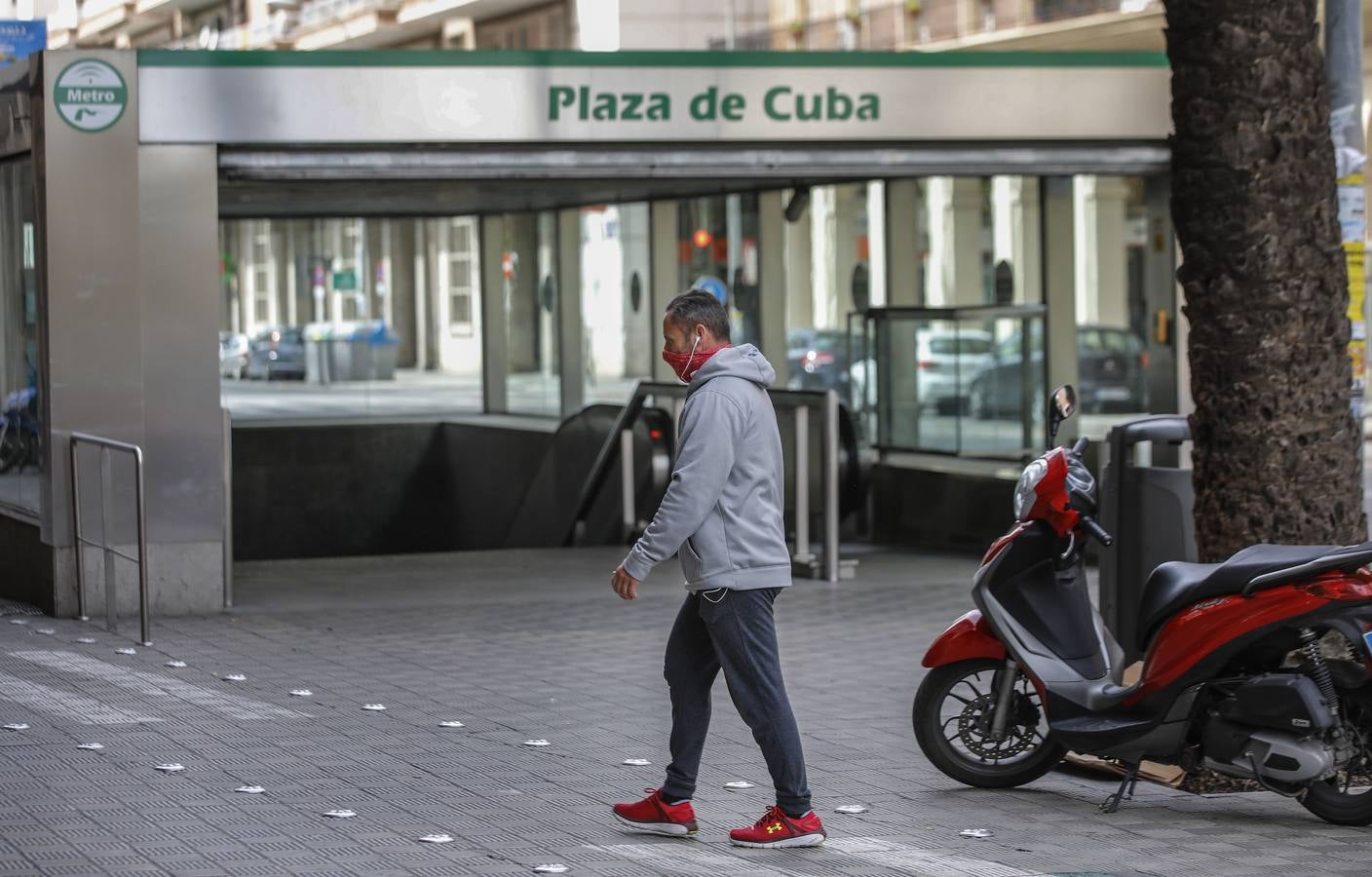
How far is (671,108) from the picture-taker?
12.0 metres

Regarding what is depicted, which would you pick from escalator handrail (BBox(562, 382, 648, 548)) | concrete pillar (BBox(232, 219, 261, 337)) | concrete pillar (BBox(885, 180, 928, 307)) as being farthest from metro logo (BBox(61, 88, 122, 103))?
concrete pillar (BBox(232, 219, 261, 337))

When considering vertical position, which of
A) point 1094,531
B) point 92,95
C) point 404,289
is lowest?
point 1094,531

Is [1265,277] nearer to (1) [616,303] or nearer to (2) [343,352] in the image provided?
(1) [616,303]

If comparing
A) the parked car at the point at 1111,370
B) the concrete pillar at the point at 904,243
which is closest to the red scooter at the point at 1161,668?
the concrete pillar at the point at 904,243

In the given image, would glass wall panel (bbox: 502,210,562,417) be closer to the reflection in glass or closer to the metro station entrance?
the metro station entrance

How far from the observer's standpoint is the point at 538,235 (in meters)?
20.7

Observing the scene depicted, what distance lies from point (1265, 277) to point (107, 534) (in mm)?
6402

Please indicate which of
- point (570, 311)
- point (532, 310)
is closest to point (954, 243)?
point (570, 311)

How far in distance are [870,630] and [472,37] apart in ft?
130

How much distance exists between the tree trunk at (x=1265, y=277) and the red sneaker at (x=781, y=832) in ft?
6.60

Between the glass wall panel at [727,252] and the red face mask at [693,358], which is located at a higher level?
the glass wall panel at [727,252]

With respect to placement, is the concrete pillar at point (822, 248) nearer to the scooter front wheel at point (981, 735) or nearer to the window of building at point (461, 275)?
the window of building at point (461, 275)

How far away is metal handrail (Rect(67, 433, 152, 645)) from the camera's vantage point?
10016 mm

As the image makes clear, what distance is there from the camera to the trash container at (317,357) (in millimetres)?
22297
